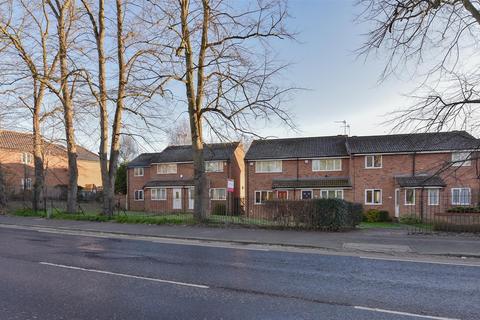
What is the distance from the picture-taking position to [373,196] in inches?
1430

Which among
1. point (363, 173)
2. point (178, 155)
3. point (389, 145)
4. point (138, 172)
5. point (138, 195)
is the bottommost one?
point (138, 195)

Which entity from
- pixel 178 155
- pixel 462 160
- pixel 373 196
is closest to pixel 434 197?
pixel 373 196

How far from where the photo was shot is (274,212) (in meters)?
18.4

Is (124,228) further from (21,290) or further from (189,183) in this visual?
(189,183)

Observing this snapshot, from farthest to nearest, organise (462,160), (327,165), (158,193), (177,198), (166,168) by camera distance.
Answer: (166,168), (158,193), (177,198), (327,165), (462,160)

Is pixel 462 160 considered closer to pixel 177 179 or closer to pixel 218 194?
pixel 218 194

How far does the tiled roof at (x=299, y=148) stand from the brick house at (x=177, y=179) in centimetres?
261

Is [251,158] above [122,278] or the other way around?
above

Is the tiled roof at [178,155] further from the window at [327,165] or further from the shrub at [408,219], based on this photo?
the shrub at [408,219]

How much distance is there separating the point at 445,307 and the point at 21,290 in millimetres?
6953

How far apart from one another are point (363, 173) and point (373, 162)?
4.24 feet

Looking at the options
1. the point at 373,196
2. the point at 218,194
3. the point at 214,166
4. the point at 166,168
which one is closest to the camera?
the point at 373,196

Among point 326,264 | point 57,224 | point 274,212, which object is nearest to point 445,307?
point 326,264

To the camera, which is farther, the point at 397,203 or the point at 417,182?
the point at 397,203
